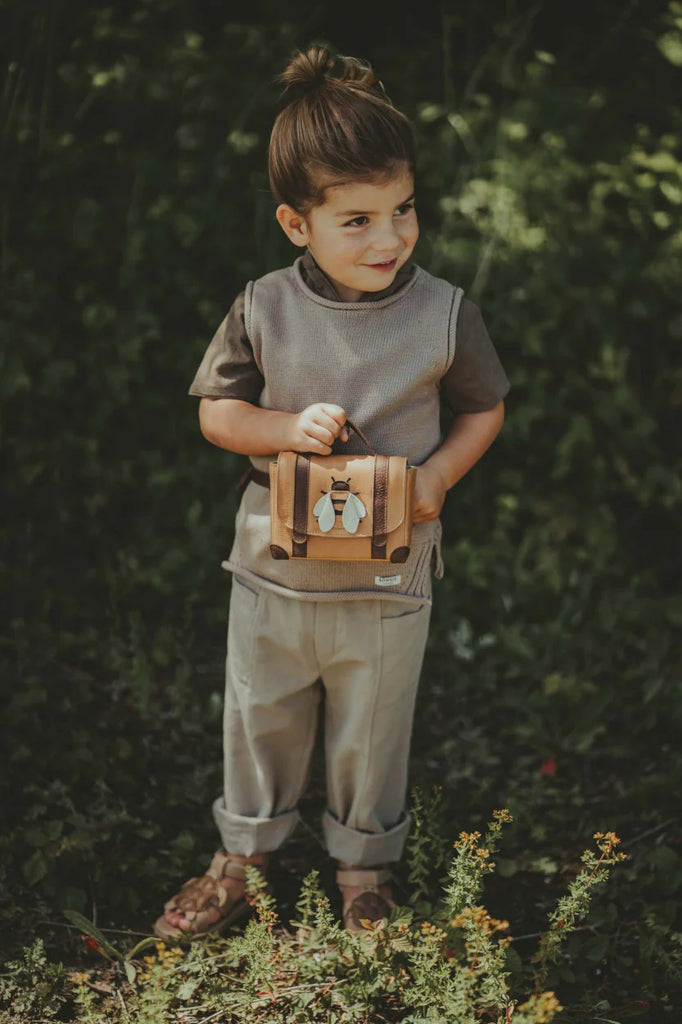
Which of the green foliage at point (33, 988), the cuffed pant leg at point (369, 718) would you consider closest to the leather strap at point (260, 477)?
the cuffed pant leg at point (369, 718)

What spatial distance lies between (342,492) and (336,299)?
38 cm

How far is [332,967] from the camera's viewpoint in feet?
7.14

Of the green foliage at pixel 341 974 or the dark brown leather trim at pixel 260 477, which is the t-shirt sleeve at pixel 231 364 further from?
the green foliage at pixel 341 974

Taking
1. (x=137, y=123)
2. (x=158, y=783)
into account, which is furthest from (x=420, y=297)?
(x=137, y=123)

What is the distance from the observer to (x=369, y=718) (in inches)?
90.4

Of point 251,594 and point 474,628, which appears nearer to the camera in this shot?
point 251,594

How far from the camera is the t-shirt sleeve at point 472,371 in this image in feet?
6.91

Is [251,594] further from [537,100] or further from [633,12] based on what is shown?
[633,12]

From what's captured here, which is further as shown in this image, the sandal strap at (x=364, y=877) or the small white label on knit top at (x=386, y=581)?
the sandal strap at (x=364, y=877)

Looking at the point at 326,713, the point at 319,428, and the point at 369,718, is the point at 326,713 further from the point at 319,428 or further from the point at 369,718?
the point at 319,428

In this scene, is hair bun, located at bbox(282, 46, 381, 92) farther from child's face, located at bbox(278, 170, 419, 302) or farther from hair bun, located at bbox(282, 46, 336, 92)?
child's face, located at bbox(278, 170, 419, 302)

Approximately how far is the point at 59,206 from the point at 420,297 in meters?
1.88

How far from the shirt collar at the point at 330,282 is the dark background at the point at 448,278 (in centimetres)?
145

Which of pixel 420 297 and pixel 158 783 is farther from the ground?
pixel 420 297
